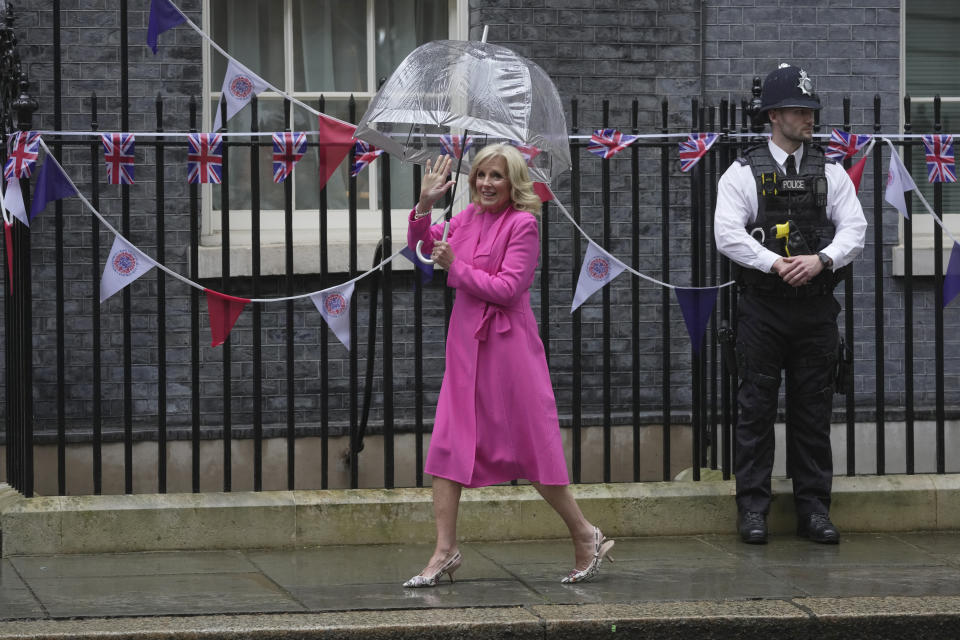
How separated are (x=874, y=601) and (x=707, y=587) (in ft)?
2.13

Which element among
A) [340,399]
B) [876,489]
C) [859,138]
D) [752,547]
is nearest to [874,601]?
[752,547]

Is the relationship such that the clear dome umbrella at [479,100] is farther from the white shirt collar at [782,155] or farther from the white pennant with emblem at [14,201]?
the white pennant with emblem at [14,201]

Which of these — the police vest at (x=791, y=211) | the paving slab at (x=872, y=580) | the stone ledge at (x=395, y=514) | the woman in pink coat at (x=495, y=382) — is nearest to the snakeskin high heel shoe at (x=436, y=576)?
the woman in pink coat at (x=495, y=382)

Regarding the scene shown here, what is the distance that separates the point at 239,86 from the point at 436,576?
241cm

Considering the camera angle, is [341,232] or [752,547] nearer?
[752,547]

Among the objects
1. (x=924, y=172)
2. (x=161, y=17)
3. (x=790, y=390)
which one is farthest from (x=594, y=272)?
(x=924, y=172)

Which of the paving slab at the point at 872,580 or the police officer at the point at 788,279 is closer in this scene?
the paving slab at the point at 872,580

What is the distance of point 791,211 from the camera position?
6430 mm

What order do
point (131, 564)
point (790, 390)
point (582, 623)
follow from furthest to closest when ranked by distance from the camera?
point (790, 390) < point (131, 564) < point (582, 623)

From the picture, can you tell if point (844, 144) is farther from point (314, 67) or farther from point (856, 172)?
point (314, 67)

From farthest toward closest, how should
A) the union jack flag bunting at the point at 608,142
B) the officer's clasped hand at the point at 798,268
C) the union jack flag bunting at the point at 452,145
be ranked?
the union jack flag bunting at the point at 608,142
the officer's clasped hand at the point at 798,268
the union jack flag bunting at the point at 452,145

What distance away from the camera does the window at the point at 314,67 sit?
8.91m

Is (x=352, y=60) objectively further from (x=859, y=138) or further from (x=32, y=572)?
(x=32, y=572)

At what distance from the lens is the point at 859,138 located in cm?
698
